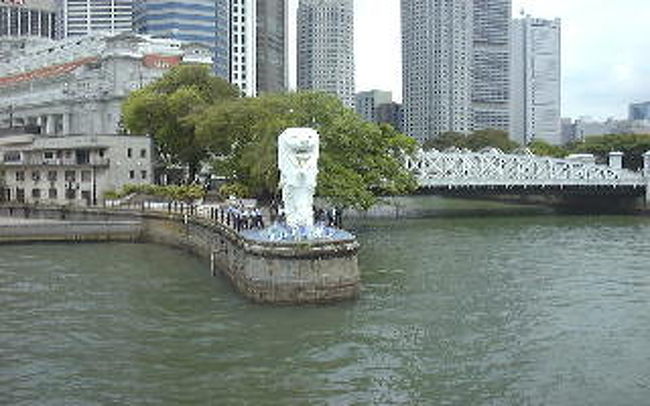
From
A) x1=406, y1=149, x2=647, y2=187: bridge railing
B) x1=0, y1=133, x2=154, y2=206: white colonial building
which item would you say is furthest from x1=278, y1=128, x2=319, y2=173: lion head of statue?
x1=406, y1=149, x2=647, y2=187: bridge railing

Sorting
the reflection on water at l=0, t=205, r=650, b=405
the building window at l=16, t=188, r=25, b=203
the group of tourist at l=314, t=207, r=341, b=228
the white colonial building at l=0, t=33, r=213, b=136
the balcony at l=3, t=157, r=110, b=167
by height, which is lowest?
the reflection on water at l=0, t=205, r=650, b=405

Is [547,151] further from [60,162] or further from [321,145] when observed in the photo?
[321,145]

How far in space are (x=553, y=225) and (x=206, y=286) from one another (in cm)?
5231

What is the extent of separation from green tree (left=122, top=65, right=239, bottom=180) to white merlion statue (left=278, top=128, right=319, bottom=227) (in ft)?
148

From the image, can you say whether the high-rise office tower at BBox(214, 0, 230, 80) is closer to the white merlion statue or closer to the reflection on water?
the reflection on water

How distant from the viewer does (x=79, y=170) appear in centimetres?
9056

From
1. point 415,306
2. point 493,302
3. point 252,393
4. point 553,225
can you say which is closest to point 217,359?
point 252,393

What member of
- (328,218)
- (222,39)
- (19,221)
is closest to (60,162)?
(19,221)

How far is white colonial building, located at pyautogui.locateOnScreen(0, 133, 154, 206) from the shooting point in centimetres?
8912

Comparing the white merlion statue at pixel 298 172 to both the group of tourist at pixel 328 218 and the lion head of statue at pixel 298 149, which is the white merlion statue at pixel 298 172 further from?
the group of tourist at pixel 328 218

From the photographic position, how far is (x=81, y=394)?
26.5 m

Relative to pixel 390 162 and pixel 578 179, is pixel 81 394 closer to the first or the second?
pixel 390 162

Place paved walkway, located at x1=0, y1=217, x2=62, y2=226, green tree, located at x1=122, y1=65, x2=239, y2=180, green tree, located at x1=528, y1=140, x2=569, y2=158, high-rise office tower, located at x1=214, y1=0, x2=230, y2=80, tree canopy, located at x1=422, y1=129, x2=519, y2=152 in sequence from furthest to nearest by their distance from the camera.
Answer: high-rise office tower, located at x1=214, y1=0, x2=230, y2=80, tree canopy, located at x1=422, y1=129, x2=519, y2=152, green tree, located at x1=528, y1=140, x2=569, y2=158, green tree, located at x1=122, y1=65, x2=239, y2=180, paved walkway, located at x1=0, y1=217, x2=62, y2=226

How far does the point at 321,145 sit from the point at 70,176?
3386 cm
